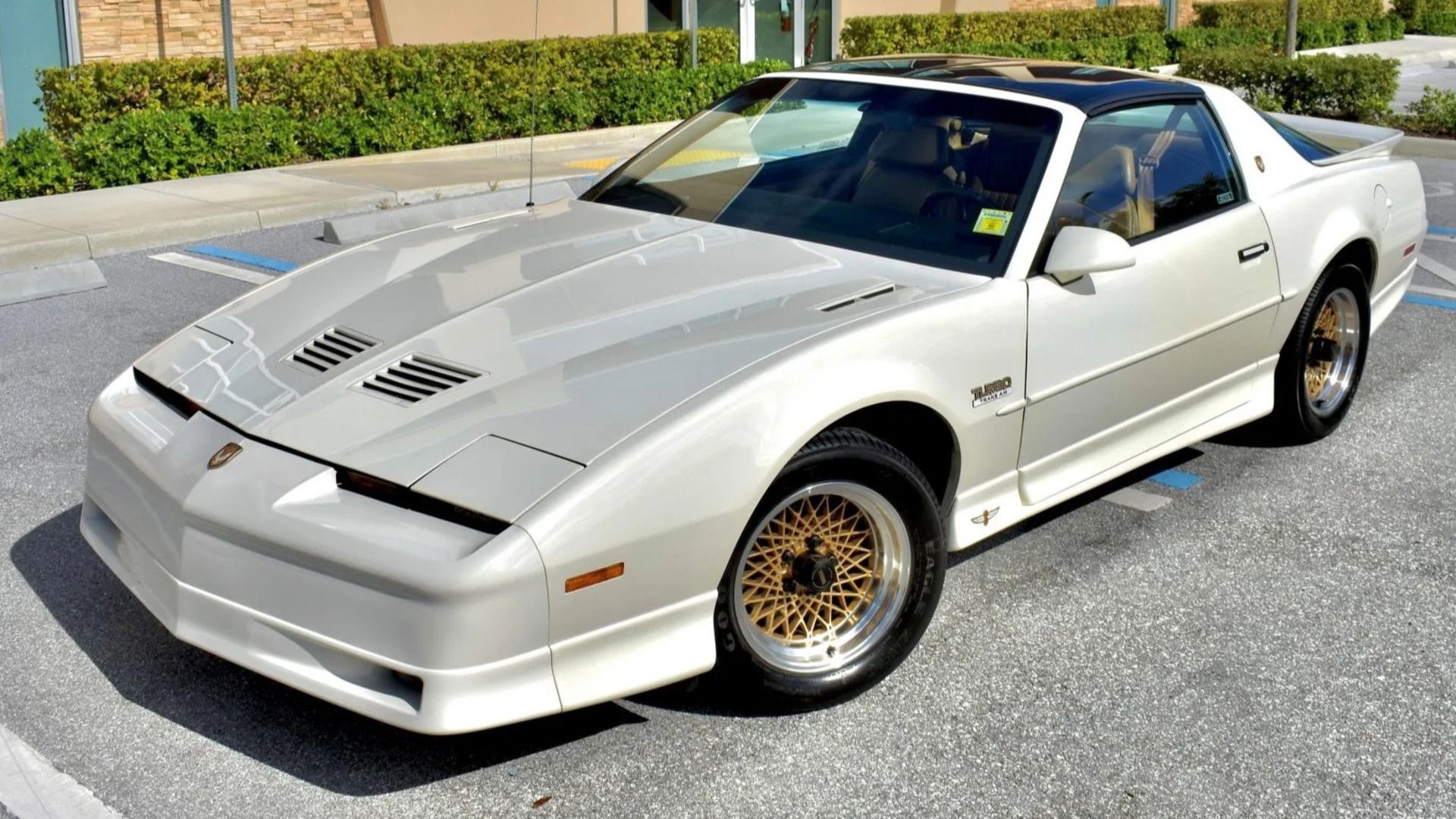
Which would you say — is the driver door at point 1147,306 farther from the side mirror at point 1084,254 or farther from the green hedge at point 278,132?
the green hedge at point 278,132

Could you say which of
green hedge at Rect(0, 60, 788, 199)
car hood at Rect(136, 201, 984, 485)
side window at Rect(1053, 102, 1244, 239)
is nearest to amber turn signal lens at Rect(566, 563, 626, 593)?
car hood at Rect(136, 201, 984, 485)

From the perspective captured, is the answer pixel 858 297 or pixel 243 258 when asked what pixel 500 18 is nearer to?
pixel 243 258

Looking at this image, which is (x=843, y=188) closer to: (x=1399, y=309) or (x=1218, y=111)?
(x=1218, y=111)

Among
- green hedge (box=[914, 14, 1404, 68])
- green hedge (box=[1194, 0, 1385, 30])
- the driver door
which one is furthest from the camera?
green hedge (box=[1194, 0, 1385, 30])

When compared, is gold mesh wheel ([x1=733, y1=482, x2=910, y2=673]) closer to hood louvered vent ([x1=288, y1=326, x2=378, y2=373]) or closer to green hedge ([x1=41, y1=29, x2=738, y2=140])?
hood louvered vent ([x1=288, y1=326, x2=378, y2=373])

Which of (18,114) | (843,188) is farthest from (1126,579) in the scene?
(18,114)

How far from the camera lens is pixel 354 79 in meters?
13.4

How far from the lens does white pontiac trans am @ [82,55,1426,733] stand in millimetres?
3189

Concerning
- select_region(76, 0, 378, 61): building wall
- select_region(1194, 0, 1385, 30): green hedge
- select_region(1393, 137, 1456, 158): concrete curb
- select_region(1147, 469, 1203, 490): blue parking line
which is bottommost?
select_region(1147, 469, 1203, 490): blue parking line

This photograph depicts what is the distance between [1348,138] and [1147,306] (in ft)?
7.31

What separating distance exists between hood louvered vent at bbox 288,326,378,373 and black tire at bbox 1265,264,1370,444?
3.31 m

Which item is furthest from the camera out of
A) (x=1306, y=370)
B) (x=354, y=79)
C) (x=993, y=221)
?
(x=354, y=79)

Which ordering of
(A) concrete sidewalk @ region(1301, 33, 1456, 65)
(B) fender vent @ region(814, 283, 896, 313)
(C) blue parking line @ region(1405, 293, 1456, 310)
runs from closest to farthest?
(B) fender vent @ region(814, 283, 896, 313), (C) blue parking line @ region(1405, 293, 1456, 310), (A) concrete sidewalk @ region(1301, 33, 1456, 65)

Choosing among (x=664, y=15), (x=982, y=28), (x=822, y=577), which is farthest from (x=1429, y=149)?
(x=822, y=577)
